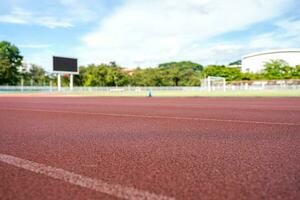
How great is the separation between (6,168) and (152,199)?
60.4 inches

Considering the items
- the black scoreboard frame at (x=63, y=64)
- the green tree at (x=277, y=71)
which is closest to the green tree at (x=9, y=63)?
the black scoreboard frame at (x=63, y=64)

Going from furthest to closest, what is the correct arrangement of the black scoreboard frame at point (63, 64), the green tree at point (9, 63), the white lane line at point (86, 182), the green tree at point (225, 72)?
1. the green tree at point (225, 72)
2. the green tree at point (9, 63)
3. the black scoreboard frame at point (63, 64)
4. the white lane line at point (86, 182)

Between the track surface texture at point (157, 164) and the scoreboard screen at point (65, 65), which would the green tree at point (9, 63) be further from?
the track surface texture at point (157, 164)

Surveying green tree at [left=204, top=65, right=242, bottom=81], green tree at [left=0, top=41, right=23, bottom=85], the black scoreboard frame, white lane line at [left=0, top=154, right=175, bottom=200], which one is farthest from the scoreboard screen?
white lane line at [left=0, top=154, right=175, bottom=200]

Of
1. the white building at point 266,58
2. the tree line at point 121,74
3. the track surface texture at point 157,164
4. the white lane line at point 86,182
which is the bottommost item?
the track surface texture at point 157,164

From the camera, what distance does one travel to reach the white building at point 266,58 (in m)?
78.4

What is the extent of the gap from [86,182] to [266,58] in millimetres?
85618

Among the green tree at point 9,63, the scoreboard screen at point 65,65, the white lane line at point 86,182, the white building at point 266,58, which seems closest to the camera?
the white lane line at point 86,182

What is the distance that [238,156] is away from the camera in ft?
10.5

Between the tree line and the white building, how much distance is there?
1188cm

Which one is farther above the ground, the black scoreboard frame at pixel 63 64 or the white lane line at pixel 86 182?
the black scoreboard frame at pixel 63 64

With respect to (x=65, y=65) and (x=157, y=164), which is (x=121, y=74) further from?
(x=157, y=164)

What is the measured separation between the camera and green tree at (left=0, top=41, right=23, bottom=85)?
193 ft

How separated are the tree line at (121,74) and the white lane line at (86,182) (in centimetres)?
6027
